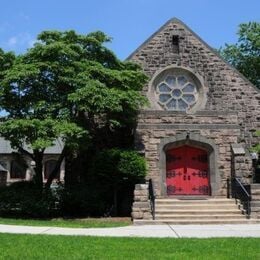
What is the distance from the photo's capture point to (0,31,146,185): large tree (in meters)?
15.6

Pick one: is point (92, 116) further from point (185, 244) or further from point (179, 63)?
point (185, 244)

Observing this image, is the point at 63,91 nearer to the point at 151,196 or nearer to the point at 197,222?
the point at 151,196

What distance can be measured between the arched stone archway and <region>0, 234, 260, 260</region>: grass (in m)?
8.23

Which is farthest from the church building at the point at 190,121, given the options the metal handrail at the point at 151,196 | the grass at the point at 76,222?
the grass at the point at 76,222

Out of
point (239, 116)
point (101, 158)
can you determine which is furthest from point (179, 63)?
point (101, 158)

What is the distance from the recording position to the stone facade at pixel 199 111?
18.4m

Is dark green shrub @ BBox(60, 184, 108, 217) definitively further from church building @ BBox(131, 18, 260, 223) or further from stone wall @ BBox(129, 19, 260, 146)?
stone wall @ BBox(129, 19, 260, 146)

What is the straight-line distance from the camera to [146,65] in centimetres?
2128

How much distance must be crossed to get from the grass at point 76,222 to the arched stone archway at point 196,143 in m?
3.15

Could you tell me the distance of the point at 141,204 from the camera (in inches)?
610

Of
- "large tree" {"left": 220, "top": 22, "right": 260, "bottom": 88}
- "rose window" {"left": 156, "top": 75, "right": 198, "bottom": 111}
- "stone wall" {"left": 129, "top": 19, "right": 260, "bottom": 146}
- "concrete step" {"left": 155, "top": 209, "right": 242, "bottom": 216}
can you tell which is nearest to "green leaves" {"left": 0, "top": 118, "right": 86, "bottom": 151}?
"concrete step" {"left": 155, "top": 209, "right": 242, "bottom": 216}

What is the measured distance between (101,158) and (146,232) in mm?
5792

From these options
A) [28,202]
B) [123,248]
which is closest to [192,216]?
[28,202]

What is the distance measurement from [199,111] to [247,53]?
1875 cm
